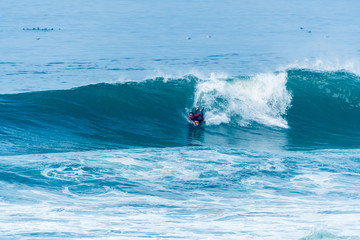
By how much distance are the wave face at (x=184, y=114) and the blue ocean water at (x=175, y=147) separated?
8 cm

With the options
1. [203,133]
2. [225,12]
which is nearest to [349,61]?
[203,133]

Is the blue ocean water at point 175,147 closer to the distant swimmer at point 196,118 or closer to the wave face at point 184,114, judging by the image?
the wave face at point 184,114

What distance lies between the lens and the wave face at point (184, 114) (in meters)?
22.0

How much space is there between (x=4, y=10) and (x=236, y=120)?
75.9m

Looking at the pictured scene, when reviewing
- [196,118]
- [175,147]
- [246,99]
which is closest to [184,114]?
[196,118]

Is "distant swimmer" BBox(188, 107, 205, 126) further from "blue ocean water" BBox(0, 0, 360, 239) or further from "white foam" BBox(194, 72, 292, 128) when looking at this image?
"white foam" BBox(194, 72, 292, 128)

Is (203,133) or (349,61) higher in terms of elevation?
(349,61)

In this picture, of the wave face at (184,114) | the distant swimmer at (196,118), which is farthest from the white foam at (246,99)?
the distant swimmer at (196,118)

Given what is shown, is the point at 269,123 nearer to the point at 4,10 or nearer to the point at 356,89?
the point at 356,89

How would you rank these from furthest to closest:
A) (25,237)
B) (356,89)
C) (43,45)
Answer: (43,45) < (356,89) < (25,237)

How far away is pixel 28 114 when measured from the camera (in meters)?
24.1

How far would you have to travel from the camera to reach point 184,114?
1047 inches

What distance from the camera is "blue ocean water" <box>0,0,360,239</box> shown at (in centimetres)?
1331

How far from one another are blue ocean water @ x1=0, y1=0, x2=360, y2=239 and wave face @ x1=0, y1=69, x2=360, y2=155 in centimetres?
8
